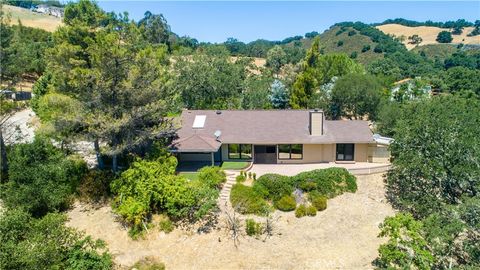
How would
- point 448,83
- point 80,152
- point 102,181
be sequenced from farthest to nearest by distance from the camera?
1. point 448,83
2. point 80,152
3. point 102,181

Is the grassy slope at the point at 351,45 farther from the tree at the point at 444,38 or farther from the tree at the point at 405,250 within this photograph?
the tree at the point at 405,250

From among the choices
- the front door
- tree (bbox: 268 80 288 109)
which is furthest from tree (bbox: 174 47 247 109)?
the front door

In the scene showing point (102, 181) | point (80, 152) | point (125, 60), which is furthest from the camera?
point (80, 152)

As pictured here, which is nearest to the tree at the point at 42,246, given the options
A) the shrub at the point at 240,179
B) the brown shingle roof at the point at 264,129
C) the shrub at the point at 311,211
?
the shrub at the point at 240,179

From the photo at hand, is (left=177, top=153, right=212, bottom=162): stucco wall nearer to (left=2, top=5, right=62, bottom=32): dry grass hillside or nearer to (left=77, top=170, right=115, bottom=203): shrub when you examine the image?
(left=77, top=170, right=115, bottom=203): shrub

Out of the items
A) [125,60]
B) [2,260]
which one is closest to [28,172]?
[125,60]

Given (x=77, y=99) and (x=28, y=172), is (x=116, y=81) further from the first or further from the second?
(x=28, y=172)
